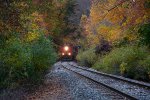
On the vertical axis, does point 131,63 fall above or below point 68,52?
below

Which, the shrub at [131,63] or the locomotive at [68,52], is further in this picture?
the locomotive at [68,52]

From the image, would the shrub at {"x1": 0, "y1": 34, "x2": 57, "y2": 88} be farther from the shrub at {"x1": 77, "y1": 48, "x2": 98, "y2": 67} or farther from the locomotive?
the locomotive

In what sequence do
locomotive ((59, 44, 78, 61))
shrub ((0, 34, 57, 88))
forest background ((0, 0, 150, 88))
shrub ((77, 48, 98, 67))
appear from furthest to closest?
locomotive ((59, 44, 78, 61)) → shrub ((77, 48, 98, 67)) → shrub ((0, 34, 57, 88)) → forest background ((0, 0, 150, 88))

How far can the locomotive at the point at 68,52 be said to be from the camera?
6662cm

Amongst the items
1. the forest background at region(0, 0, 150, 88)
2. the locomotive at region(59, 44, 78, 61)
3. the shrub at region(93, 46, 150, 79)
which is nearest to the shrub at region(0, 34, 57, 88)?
the forest background at region(0, 0, 150, 88)

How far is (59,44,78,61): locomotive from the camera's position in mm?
66625

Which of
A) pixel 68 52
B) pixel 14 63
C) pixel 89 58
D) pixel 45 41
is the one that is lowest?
pixel 14 63

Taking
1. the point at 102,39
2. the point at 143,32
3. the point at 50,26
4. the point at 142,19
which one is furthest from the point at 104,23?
the point at 143,32

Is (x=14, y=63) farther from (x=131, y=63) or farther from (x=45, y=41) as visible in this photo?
(x=131, y=63)

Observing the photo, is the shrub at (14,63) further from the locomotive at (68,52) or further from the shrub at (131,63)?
the locomotive at (68,52)

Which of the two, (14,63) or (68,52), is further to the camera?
(68,52)

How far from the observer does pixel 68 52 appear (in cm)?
6769

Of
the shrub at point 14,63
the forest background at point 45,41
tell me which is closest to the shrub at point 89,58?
the forest background at point 45,41

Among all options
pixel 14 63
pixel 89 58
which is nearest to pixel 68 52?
pixel 89 58
